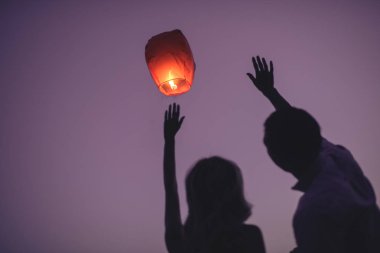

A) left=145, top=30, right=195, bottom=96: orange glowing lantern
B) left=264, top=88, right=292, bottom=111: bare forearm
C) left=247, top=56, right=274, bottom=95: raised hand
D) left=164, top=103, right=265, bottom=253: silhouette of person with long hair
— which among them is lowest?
left=164, top=103, right=265, bottom=253: silhouette of person with long hair

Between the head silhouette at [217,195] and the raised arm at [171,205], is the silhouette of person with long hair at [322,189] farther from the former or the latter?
the raised arm at [171,205]

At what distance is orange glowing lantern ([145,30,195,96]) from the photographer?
244 centimetres

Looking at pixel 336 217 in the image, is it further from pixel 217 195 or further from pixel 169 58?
pixel 169 58

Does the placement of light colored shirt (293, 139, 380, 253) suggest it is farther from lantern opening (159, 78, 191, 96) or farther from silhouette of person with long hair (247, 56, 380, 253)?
lantern opening (159, 78, 191, 96)

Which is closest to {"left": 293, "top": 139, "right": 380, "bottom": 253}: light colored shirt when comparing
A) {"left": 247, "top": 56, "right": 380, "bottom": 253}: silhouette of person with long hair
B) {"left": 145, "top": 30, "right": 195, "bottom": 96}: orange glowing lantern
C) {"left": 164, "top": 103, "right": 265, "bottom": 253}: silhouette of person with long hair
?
{"left": 247, "top": 56, "right": 380, "bottom": 253}: silhouette of person with long hair

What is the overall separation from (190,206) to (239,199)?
8.9 inches

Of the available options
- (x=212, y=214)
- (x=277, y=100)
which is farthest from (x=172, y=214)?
(x=277, y=100)

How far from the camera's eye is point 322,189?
3.38 feet

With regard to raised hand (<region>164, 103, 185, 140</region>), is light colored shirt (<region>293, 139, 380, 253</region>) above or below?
below

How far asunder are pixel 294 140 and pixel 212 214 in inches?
19.2

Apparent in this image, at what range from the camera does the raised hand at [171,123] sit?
1.73 meters

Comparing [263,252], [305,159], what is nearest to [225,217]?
[263,252]

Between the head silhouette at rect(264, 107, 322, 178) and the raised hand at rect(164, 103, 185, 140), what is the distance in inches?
24.4

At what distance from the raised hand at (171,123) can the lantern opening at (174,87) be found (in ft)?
2.54
